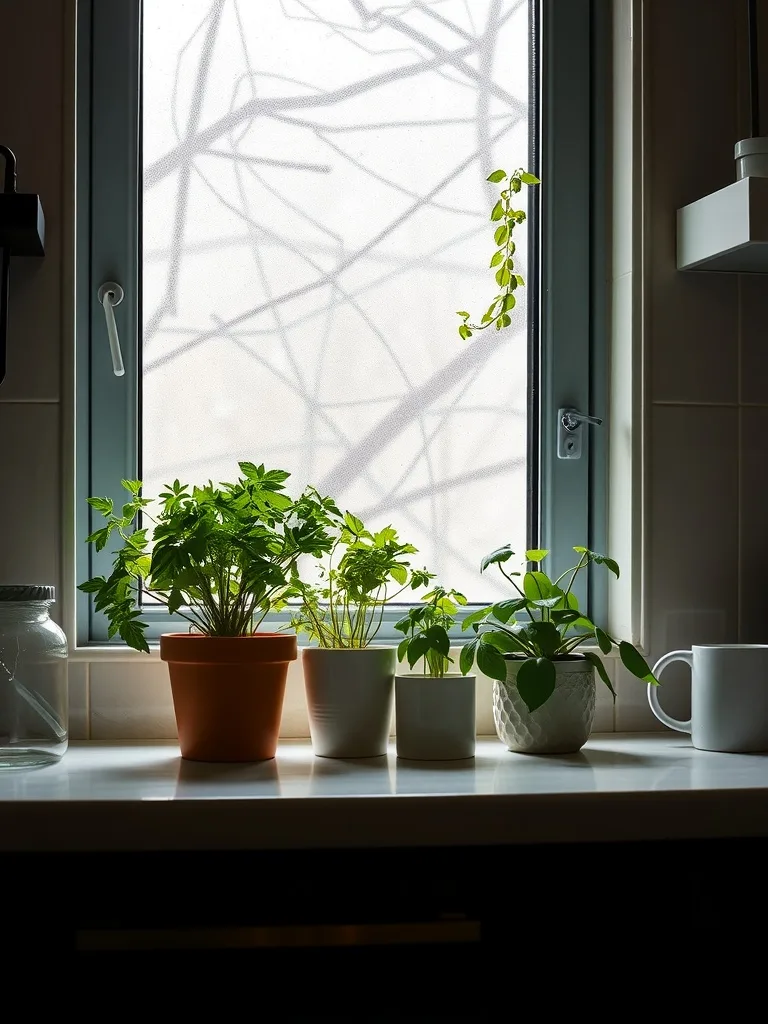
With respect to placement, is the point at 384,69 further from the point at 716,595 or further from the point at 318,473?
the point at 716,595

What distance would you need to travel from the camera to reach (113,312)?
1512 millimetres

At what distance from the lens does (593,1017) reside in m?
1.04

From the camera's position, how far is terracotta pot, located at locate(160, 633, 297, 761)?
1254 millimetres

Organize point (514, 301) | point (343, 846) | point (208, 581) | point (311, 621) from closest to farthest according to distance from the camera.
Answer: point (343, 846) < point (208, 581) < point (311, 621) < point (514, 301)

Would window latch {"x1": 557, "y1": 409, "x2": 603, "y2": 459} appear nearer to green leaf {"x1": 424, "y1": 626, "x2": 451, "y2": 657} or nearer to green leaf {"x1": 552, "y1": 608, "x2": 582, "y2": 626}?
green leaf {"x1": 552, "y1": 608, "x2": 582, "y2": 626}

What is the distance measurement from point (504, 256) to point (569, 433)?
277 millimetres

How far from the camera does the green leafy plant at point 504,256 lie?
1519 millimetres

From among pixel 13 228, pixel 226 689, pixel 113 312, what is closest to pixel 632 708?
pixel 226 689

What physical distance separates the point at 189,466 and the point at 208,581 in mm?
300

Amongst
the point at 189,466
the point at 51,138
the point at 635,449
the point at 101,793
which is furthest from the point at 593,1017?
the point at 51,138

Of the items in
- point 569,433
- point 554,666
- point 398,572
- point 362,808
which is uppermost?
point 569,433

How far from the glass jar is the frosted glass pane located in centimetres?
32

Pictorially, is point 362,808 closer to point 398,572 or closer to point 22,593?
point 398,572

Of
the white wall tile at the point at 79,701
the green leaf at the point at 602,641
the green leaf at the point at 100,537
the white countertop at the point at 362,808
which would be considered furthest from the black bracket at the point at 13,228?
the green leaf at the point at 602,641
